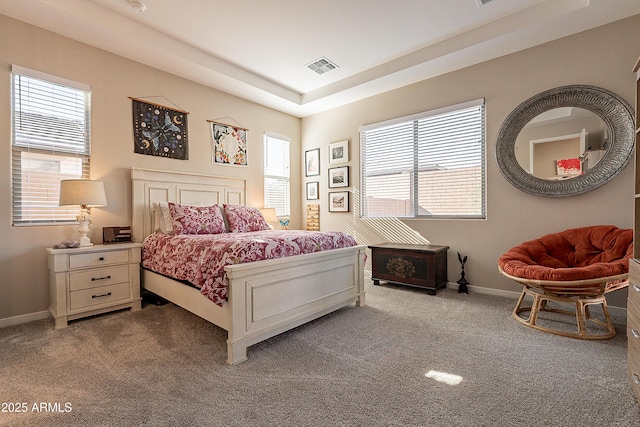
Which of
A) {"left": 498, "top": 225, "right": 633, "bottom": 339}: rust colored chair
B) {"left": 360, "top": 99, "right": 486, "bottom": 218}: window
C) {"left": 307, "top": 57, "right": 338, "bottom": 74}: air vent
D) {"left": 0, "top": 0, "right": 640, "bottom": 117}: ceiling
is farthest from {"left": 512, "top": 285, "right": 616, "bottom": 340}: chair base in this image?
{"left": 307, "top": 57, "right": 338, "bottom": 74}: air vent

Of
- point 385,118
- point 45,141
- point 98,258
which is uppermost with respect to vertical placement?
point 385,118

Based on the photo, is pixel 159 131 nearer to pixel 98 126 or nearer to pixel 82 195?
pixel 98 126

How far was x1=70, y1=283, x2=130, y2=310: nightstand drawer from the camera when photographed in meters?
2.71

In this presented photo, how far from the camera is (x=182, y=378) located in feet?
5.94

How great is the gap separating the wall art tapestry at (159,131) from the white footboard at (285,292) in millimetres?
2484

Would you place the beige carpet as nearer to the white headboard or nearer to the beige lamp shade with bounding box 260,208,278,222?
the white headboard

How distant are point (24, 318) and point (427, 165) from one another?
476 centimetres

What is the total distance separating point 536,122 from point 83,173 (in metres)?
4.89

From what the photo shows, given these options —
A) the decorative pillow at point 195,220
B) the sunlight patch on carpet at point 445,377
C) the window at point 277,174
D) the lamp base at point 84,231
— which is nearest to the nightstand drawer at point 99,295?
the lamp base at point 84,231

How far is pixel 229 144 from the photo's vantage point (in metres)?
4.44

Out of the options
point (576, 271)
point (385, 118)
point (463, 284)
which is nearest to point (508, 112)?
point (385, 118)

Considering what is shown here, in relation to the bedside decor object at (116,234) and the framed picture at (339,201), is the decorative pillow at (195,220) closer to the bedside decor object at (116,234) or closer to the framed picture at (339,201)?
the bedside decor object at (116,234)

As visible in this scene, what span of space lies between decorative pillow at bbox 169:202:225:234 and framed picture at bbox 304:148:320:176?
2.22 m

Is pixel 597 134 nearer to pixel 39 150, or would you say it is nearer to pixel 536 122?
pixel 536 122
